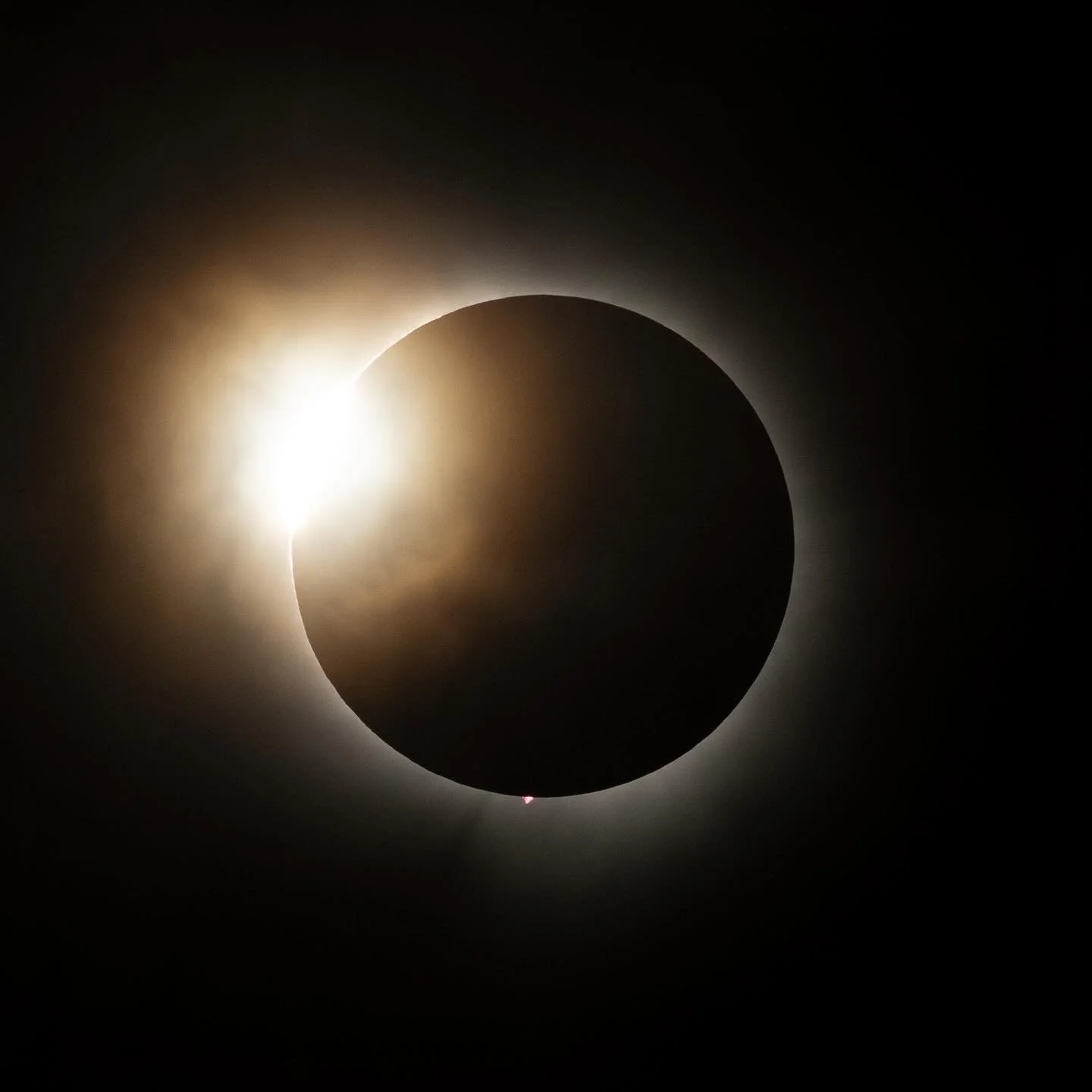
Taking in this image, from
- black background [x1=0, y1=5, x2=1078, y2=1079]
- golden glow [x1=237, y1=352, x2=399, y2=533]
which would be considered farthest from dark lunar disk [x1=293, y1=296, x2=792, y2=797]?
black background [x1=0, y1=5, x2=1078, y2=1079]

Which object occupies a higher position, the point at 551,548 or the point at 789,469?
the point at 789,469

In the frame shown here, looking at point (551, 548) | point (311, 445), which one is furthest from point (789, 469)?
point (311, 445)

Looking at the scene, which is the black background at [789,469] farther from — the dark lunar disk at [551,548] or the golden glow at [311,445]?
the golden glow at [311,445]

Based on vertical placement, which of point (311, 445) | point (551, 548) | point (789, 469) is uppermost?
point (789, 469)

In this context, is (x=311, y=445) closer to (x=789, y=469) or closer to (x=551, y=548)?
(x=551, y=548)

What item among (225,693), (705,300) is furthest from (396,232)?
(225,693)

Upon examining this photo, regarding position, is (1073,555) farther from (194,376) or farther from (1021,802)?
(194,376)

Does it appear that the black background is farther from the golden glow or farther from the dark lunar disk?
the golden glow
